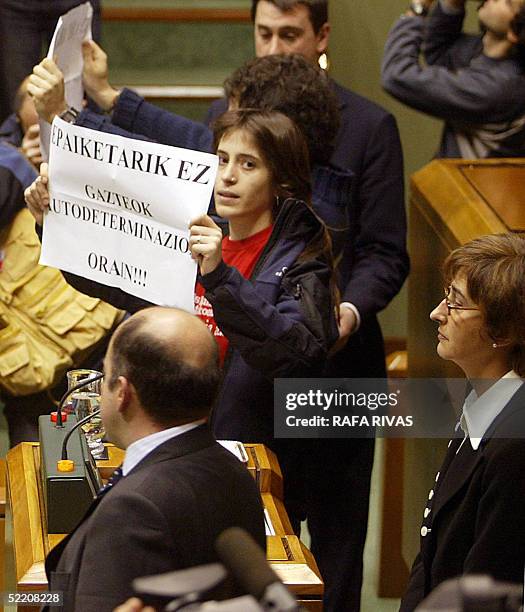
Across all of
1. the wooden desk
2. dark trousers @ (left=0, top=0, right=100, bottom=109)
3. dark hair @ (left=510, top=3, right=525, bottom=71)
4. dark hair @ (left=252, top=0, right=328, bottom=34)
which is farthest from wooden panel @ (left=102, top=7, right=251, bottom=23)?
the wooden desk

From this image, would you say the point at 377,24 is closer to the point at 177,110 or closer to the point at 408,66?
the point at 177,110

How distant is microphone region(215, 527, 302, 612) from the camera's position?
1182 mm

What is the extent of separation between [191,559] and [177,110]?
3.90m

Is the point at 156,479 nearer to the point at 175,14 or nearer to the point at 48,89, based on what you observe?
the point at 48,89

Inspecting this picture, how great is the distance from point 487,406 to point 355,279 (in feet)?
3.58

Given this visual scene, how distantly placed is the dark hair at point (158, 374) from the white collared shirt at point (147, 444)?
0.01 metres

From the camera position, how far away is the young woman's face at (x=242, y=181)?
2.96 metres

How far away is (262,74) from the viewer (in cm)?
316

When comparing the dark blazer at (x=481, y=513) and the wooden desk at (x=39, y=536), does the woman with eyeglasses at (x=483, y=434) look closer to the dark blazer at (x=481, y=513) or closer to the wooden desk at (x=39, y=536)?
the dark blazer at (x=481, y=513)

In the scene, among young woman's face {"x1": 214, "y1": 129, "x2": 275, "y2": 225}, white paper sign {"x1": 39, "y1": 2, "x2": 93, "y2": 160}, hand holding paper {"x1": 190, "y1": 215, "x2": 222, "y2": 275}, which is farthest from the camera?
white paper sign {"x1": 39, "y1": 2, "x2": 93, "y2": 160}

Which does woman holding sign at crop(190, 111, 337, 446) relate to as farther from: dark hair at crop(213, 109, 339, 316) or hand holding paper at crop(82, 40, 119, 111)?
hand holding paper at crop(82, 40, 119, 111)

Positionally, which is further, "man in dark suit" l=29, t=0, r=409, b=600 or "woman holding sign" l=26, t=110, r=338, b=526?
"man in dark suit" l=29, t=0, r=409, b=600

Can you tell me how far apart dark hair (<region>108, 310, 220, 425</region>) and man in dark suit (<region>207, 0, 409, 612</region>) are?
4.50ft

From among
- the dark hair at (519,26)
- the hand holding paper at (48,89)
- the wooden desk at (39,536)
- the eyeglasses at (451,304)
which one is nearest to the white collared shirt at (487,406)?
the eyeglasses at (451,304)
